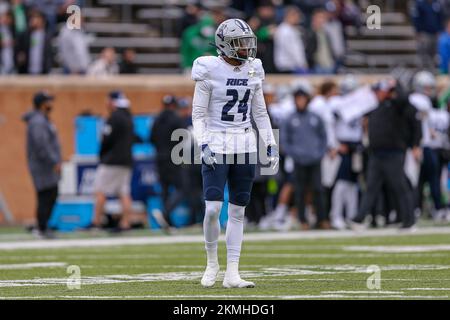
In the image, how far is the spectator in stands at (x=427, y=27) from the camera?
26.2m

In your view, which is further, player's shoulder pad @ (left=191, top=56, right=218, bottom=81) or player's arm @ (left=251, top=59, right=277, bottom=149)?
player's arm @ (left=251, top=59, right=277, bottom=149)

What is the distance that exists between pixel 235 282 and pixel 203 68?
164 cm

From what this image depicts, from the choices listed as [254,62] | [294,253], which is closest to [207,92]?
[254,62]

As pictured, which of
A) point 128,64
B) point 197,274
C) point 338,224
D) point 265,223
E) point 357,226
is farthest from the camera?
point 128,64

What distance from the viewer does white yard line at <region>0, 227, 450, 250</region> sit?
16.9 metres

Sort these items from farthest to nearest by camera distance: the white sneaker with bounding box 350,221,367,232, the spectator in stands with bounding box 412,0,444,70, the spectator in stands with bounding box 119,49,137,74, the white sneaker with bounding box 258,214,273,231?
1. the spectator in stands with bounding box 412,0,444,70
2. the spectator in stands with bounding box 119,49,137,74
3. the white sneaker with bounding box 258,214,273,231
4. the white sneaker with bounding box 350,221,367,232

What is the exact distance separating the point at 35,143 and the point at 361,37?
1154 centimetres

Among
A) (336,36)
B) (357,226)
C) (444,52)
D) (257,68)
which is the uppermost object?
(257,68)

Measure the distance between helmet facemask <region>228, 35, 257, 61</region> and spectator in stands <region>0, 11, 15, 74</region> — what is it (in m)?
13.2

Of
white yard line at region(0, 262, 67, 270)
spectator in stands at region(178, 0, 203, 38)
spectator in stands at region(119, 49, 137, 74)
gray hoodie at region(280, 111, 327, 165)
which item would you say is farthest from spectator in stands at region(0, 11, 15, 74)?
white yard line at region(0, 262, 67, 270)

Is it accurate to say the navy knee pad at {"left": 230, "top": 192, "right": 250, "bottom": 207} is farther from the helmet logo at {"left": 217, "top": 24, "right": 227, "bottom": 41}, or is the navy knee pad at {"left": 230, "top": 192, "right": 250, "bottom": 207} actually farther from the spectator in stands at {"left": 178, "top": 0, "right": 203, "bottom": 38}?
the spectator in stands at {"left": 178, "top": 0, "right": 203, "bottom": 38}

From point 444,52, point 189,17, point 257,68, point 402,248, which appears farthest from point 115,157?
point 257,68

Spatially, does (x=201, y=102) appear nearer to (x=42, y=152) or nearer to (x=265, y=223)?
(x=42, y=152)

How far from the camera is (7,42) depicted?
77.4ft
